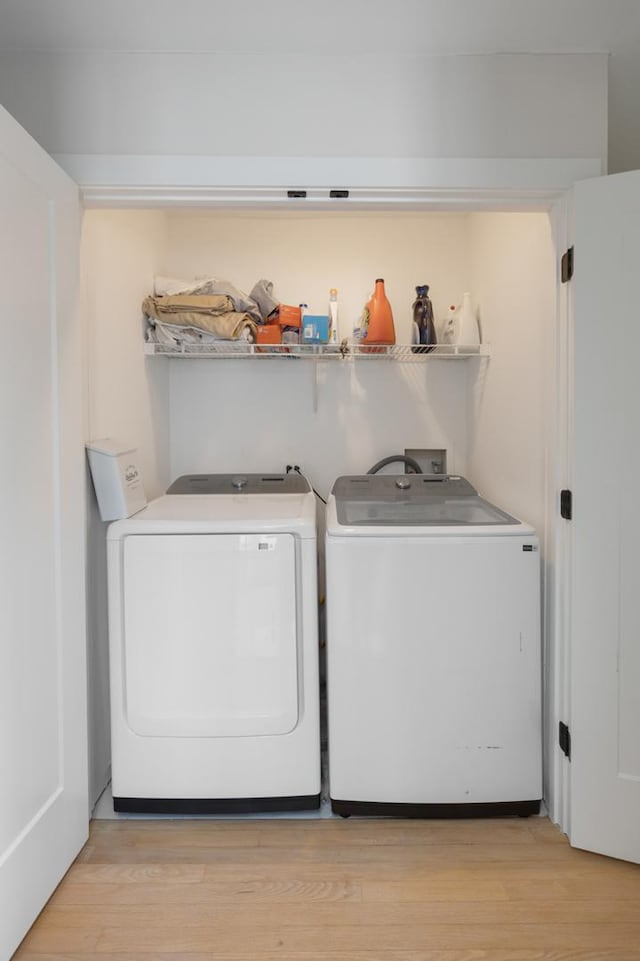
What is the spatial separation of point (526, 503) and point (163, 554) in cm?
125

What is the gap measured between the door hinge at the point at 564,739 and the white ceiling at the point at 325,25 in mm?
1996

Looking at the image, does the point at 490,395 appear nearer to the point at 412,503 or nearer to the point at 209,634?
the point at 412,503

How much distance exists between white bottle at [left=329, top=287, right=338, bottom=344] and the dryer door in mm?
1180

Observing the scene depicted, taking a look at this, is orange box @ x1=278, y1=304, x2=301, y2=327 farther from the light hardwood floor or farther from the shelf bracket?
the light hardwood floor

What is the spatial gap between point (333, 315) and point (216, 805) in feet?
6.67

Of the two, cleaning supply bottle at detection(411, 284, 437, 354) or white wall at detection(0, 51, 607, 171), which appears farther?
cleaning supply bottle at detection(411, 284, 437, 354)

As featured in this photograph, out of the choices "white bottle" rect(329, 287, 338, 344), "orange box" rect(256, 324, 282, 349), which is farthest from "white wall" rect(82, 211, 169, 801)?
"white bottle" rect(329, 287, 338, 344)

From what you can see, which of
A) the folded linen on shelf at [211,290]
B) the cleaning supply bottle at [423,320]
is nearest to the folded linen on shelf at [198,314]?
the folded linen on shelf at [211,290]

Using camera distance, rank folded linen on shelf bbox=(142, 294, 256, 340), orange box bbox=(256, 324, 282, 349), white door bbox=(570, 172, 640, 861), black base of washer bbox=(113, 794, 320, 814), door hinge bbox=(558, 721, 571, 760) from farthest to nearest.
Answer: orange box bbox=(256, 324, 282, 349), folded linen on shelf bbox=(142, 294, 256, 340), black base of washer bbox=(113, 794, 320, 814), door hinge bbox=(558, 721, 571, 760), white door bbox=(570, 172, 640, 861)

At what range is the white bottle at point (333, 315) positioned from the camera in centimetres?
269

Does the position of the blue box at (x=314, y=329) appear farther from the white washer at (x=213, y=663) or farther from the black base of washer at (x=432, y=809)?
the black base of washer at (x=432, y=809)

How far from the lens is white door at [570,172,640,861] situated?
164 cm

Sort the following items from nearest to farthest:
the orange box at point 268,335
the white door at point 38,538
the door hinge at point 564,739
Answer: the white door at point 38,538 → the door hinge at point 564,739 → the orange box at point 268,335

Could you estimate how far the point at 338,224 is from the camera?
286cm
